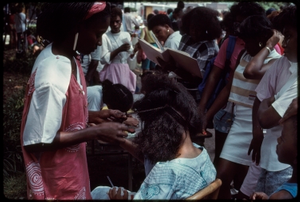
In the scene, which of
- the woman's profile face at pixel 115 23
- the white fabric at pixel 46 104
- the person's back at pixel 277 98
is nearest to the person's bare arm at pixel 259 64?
the person's back at pixel 277 98

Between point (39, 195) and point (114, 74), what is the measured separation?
4.28m

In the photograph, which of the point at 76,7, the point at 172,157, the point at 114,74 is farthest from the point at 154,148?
the point at 114,74

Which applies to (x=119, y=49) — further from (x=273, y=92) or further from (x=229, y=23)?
(x=273, y=92)

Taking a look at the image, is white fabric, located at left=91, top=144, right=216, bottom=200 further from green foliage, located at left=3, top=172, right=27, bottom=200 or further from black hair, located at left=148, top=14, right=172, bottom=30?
black hair, located at left=148, top=14, right=172, bottom=30

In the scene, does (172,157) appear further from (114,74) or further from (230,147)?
(114,74)

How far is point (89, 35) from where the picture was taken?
2156mm

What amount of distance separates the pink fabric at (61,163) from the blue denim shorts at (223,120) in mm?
1821

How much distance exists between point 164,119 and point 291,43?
3.13 ft

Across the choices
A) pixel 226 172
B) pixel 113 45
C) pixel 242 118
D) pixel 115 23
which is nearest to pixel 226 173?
pixel 226 172

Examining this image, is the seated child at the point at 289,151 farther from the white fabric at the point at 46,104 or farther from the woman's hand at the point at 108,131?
the white fabric at the point at 46,104

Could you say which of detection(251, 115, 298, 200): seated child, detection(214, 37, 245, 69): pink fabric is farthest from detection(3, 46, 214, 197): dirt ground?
detection(251, 115, 298, 200): seated child

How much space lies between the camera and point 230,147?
132 inches

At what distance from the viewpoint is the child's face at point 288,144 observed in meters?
2.00

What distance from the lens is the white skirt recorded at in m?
3.32
